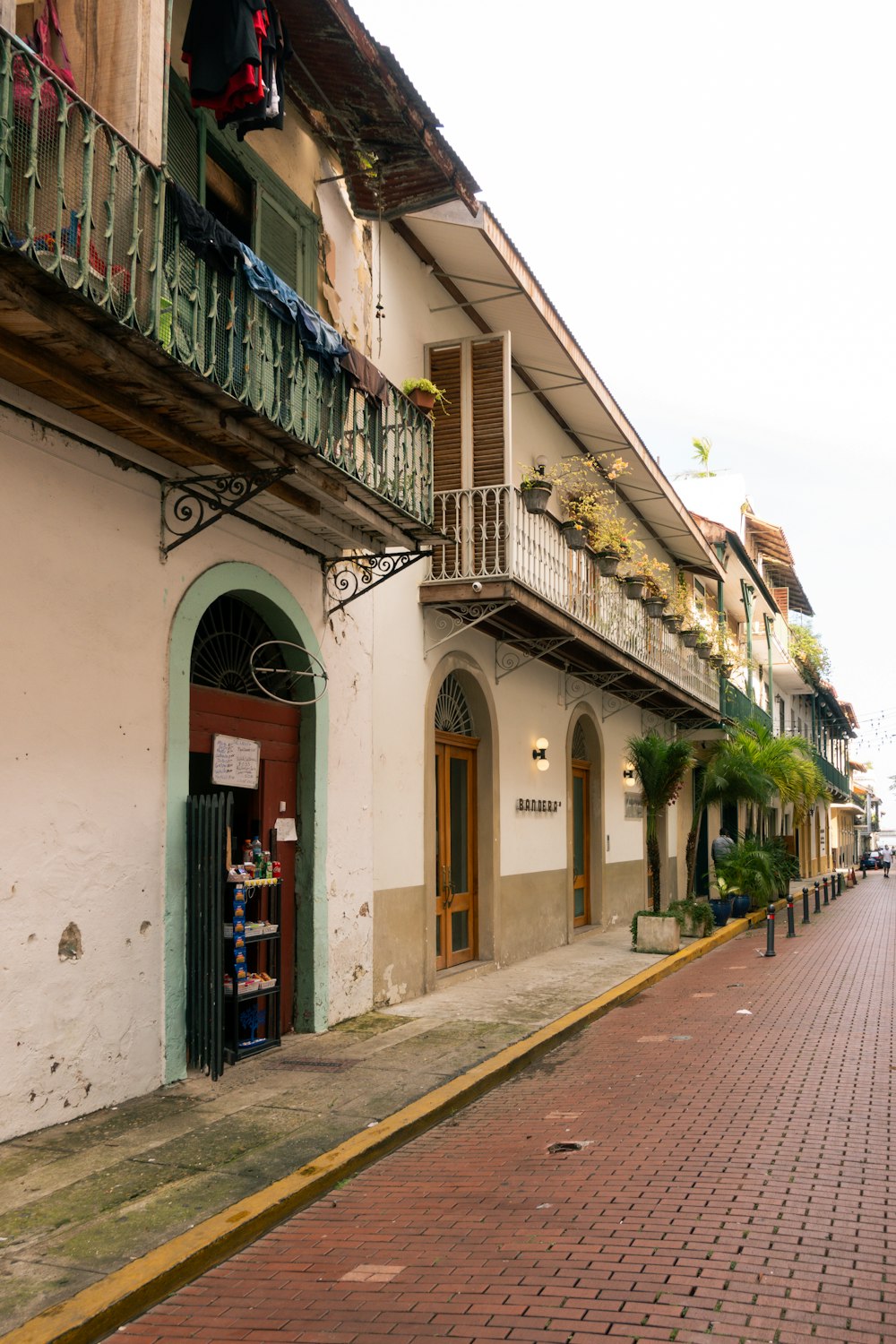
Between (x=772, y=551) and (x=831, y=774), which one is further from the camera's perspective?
(x=831, y=774)

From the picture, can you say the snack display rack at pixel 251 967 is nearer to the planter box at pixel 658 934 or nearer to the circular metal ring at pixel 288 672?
the circular metal ring at pixel 288 672

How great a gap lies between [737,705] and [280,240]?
1932 cm

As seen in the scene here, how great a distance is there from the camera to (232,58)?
688 cm

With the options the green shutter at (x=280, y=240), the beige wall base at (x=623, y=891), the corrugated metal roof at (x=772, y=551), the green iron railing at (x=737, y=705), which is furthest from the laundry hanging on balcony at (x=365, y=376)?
the corrugated metal roof at (x=772, y=551)

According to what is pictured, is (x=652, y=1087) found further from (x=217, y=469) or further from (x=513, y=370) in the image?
(x=513, y=370)

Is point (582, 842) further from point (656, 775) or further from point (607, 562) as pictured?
point (607, 562)

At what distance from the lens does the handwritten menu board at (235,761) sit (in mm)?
8117

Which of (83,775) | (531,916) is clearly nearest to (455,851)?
(531,916)

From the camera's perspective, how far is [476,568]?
11.8 meters

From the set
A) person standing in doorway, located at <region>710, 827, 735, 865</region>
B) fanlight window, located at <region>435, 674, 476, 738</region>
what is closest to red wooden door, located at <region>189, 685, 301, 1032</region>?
fanlight window, located at <region>435, 674, 476, 738</region>

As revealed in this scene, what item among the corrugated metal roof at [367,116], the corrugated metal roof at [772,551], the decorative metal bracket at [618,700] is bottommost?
the decorative metal bracket at [618,700]

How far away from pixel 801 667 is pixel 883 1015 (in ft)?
101

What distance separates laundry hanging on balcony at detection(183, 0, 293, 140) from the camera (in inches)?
270

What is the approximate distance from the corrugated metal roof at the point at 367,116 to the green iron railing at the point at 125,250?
91.1 inches
